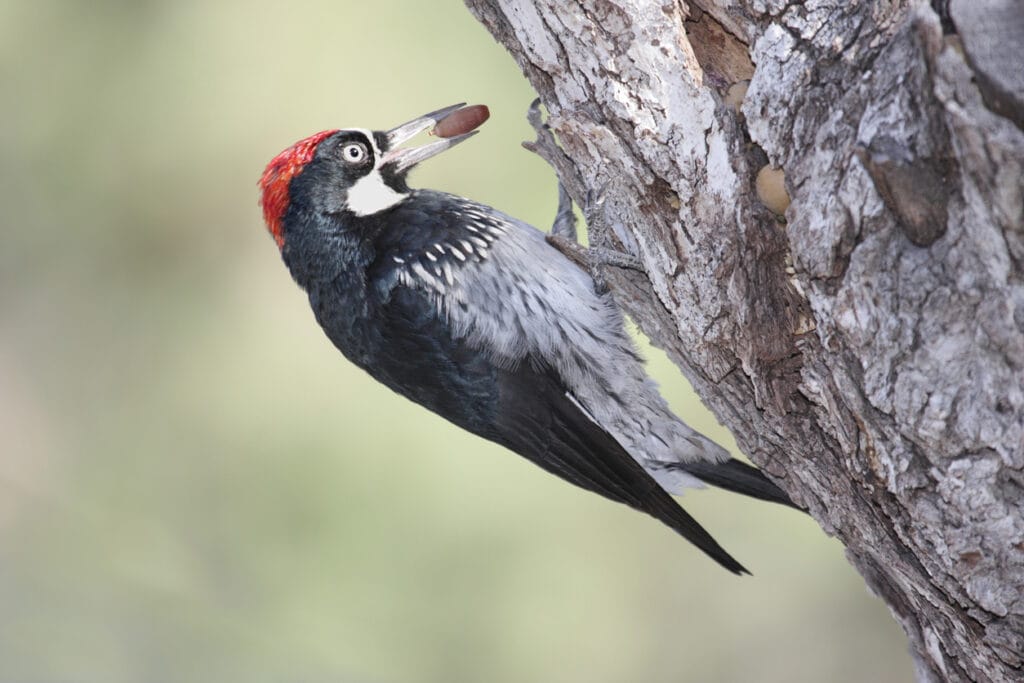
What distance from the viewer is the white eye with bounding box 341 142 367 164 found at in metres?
3.08

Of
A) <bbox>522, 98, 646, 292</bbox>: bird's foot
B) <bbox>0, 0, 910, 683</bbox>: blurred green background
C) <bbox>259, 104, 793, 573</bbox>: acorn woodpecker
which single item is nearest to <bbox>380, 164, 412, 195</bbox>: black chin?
<bbox>259, 104, 793, 573</bbox>: acorn woodpecker

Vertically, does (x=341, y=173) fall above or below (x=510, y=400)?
above

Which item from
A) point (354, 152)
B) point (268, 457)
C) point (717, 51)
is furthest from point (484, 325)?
point (268, 457)

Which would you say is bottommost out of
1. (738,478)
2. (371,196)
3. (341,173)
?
(738,478)

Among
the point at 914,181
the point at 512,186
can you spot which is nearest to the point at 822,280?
the point at 914,181

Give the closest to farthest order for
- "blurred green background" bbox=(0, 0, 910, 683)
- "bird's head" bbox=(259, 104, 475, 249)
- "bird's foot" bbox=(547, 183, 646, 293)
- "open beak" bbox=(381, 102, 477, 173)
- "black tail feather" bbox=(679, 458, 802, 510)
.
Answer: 1. "bird's foot" bbox=(547, 183, 646, 293)
2. "black tail feather" bbox=(679, 458, 802, 510)
3. "bird's head" bbox=(259, 104, 475, 249)
4. "open beak" bbox=(381, 102, 477, 173)
5. "blurred green background" bbox=(0, 0, 910, 683)

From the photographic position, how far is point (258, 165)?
520 cm

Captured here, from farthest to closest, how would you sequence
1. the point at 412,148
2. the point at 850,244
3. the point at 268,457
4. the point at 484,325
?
the point at 268,457 → the point at 412,148 → the point at 484,325 → the point at 850,244

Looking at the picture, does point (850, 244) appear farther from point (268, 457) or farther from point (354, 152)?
point (268, 457)

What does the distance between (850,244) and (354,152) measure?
1.87 m

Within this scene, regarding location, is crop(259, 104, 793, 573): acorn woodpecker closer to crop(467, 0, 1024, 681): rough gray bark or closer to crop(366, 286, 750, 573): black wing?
crop(366, 286, 750, 573): black wing

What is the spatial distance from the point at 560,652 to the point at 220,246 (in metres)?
2.91

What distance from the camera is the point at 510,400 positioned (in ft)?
9.49

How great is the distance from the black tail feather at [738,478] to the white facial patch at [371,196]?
129 centimetres
